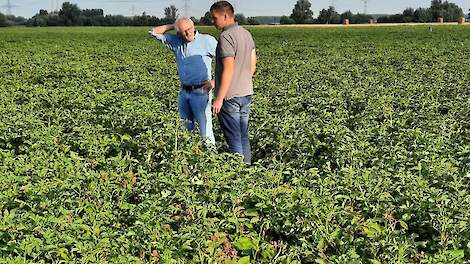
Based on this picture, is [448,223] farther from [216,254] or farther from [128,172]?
[128,172]

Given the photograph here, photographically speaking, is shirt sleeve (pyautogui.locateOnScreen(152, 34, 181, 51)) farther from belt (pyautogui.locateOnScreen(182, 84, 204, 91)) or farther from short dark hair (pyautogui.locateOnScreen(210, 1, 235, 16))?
short dark hair (pyautogui.locateOnScreen(210, 1, 235, 16))

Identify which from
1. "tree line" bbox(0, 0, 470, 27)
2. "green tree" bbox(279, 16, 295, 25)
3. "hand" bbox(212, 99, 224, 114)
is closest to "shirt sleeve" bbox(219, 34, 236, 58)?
"hand" bbox(212, 99, 224, 114)

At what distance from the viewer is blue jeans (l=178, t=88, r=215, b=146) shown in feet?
21.7

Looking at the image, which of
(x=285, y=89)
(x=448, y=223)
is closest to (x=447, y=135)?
(x=448, y=223)

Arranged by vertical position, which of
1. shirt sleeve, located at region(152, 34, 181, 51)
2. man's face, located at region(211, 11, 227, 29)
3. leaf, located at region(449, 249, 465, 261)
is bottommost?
leaf, located at region(449, 249, 465, 261)

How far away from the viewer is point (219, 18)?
5840 millimetres

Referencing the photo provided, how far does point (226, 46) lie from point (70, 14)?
84351 millimetres

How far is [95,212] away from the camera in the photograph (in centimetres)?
424

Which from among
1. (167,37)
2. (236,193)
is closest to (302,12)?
(167,37)

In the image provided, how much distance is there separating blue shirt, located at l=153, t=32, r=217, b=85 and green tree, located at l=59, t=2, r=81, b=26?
80.6 metres

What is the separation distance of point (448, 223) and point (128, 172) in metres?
2.62

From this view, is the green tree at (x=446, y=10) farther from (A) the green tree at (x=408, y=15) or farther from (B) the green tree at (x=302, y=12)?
(B) the green tree at (x=302, y=12)

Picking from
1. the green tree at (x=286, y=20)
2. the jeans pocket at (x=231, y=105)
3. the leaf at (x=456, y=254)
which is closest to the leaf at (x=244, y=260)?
the leaf at (x=456, y=254)

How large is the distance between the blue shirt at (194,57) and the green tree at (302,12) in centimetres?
8520
